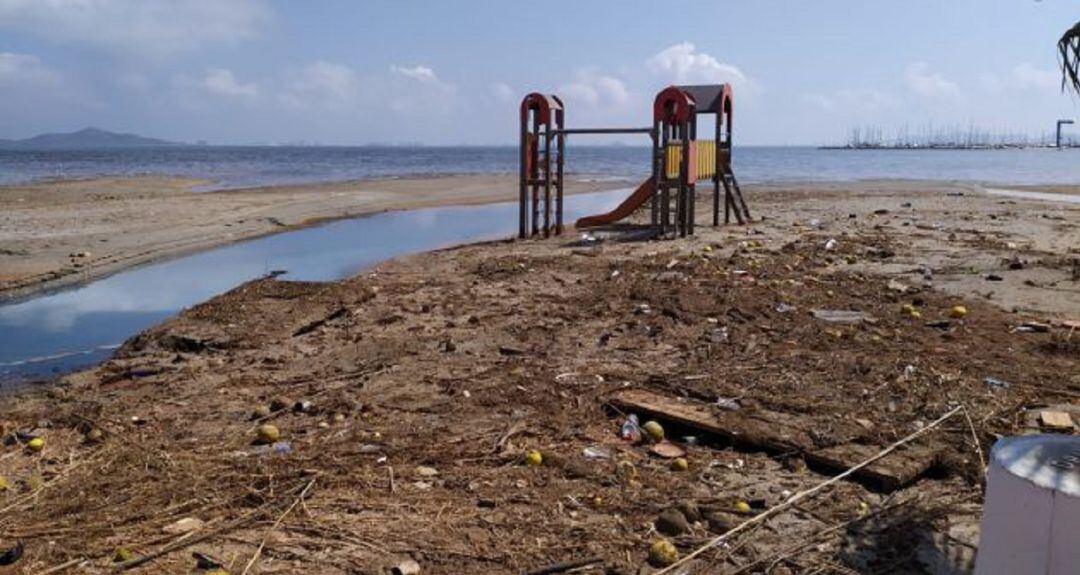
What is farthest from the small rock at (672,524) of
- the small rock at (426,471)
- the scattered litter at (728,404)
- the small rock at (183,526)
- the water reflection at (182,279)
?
the water reflection at (182,279)

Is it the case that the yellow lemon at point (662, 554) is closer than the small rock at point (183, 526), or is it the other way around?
the yellow lemon at point (662, 554)

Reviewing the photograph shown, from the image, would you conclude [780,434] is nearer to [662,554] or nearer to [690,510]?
[690,510]

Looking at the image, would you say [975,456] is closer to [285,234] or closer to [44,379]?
Answer: [44,379]

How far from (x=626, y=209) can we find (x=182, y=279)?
8811 mm

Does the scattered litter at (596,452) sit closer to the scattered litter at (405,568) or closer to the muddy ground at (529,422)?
the muddy ground at (529,422)

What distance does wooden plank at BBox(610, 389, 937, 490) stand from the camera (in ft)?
15.2

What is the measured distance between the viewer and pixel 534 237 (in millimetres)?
16547

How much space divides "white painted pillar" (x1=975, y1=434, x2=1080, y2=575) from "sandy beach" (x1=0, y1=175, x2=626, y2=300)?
12572 millimetres

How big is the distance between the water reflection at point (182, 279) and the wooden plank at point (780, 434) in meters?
5.69

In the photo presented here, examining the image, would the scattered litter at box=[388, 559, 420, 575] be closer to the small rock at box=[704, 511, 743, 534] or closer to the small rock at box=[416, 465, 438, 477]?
the small rock at box=[416, 465, 438, 477]

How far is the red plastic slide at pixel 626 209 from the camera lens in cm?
1748

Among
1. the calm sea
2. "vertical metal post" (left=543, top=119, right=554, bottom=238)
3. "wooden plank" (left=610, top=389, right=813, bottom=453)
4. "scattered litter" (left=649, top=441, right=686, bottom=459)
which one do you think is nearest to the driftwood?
"wooden plank" (left=610, top=389, right=813, bottom=453)

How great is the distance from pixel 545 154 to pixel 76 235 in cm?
950

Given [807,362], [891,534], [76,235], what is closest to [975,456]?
[891,534]
